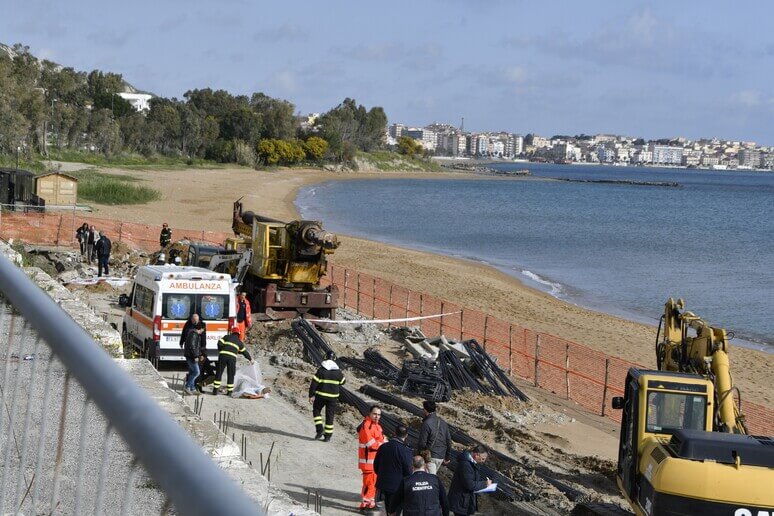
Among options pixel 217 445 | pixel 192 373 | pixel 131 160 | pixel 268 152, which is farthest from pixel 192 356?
pixel 268 152

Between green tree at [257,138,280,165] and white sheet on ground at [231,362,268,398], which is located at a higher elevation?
green tree at [257,138,280,165]

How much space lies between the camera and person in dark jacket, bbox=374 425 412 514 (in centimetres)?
1116

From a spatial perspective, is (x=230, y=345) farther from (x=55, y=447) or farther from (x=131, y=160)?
(x=131, y=160)

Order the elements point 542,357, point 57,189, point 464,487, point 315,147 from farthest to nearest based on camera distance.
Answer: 1. point 315,147
2. point 57,189
3. point 542,357
4. point 464,487

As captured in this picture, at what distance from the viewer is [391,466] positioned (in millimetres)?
11273

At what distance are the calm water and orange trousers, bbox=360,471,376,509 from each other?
26989mm

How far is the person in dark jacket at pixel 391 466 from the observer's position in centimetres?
1116

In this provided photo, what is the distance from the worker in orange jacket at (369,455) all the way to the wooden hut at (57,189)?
3472cm

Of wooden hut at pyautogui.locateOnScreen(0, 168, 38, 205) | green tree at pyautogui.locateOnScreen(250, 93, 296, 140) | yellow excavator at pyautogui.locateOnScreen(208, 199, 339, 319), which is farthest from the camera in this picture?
green tree at pyautogui.locateOnScreen(250, 93, 296, 140)

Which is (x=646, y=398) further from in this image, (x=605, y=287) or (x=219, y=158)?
(x=219, y=158)

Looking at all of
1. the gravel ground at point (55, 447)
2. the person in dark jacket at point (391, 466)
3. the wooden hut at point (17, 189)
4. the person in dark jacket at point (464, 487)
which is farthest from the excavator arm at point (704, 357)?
the wooden hut at point (17, 189)

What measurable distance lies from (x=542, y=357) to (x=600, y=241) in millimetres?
48906

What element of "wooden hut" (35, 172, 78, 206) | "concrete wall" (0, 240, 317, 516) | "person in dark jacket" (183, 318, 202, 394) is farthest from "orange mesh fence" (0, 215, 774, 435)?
"concrete wall" (0, 240, 317, 516)

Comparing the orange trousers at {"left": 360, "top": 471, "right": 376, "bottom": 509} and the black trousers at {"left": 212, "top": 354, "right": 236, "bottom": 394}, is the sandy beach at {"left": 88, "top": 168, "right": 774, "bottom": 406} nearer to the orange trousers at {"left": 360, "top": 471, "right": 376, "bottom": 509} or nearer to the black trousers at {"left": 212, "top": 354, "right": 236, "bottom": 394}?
the black trousers at {"left": 212, "top": 354, "right": 236, "bottom": 394}
